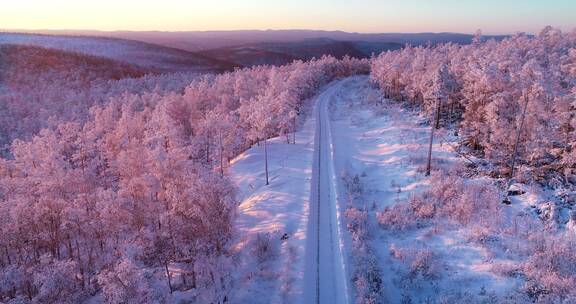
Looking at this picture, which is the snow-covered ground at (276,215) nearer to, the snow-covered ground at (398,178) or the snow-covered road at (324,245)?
the snow-covered road at (324,245)

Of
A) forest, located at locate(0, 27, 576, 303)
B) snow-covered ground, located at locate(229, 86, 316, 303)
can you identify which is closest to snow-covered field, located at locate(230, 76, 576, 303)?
snow-covered ground, located at locate(229, 86, 316, 303)

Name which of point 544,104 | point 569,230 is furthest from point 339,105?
point 569,230

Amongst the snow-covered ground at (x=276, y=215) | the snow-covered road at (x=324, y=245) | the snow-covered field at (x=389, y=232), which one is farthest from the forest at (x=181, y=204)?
the snow-covered road at (x=324, y=245)

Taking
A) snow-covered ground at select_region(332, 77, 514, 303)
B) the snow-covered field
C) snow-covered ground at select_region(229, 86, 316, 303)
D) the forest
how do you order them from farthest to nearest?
1. snow-covered ground at select_region(229, 86, 316, 303)
2. snow-covered ground at select_region(332, 77, 514, 303)
3. the snow-covered field
4. the forest

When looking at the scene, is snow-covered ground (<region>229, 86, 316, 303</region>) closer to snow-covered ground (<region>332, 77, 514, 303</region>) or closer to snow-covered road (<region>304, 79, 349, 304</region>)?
snow-covered road (<region>304, 79, 349, 304</region>)

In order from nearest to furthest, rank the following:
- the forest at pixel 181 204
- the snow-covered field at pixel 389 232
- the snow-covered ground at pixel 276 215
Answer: the forest at pixel 181 204, the snow-covered field at pixel 389 232, the snow-covered ground at pixel 276 215

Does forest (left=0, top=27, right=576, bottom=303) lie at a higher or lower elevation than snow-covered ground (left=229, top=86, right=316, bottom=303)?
higher

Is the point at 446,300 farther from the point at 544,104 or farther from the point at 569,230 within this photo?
the point at 544,104

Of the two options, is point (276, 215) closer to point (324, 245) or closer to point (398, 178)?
point (324, 245)

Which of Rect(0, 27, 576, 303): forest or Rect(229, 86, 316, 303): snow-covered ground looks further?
Rect(229, 86, 316, 303): snow-covered ground
